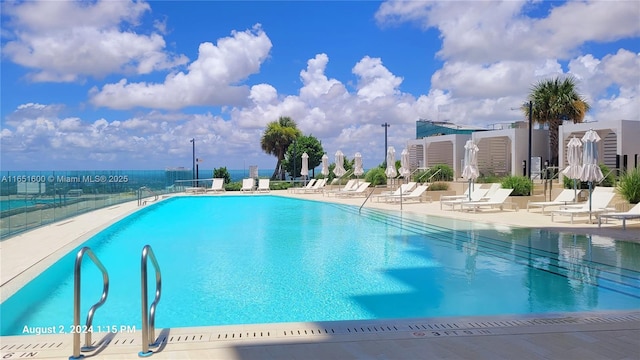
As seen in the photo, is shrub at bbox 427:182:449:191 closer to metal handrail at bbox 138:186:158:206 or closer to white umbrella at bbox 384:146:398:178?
white umbrella at bbox 384:146:398:178

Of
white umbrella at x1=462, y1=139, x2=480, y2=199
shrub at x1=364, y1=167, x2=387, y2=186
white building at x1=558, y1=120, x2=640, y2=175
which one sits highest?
white building at x1=558, y1=120, x2=640, y2=175

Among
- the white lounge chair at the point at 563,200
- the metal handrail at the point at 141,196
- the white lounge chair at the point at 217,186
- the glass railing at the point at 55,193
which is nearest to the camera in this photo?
the glass railing at the point at 55,193

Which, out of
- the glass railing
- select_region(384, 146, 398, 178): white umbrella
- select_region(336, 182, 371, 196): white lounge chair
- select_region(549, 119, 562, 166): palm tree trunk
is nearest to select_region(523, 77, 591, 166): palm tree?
select_region(549, 119, 562, 166): palm tree trunk

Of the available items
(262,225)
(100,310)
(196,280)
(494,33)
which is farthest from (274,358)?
(494,33)

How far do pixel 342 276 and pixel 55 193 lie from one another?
8.55 m

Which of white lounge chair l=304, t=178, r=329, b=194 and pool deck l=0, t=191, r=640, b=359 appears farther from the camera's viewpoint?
white lounge chair l=304, t=178, r=329, b=194

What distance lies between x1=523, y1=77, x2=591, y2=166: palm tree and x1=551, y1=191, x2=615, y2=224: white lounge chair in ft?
37.5

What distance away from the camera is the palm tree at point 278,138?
3872 centimetres

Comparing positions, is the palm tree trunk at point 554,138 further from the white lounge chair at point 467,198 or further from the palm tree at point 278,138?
the palm tree at point 278,138

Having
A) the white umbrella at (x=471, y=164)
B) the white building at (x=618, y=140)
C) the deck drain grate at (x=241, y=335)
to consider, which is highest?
the white building at (x=618, y=140)

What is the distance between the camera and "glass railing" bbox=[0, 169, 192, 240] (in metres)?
9.27

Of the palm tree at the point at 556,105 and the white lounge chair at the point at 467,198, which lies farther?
the palm tree at the point at 556,105

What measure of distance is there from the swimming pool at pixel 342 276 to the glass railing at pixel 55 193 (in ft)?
4.96

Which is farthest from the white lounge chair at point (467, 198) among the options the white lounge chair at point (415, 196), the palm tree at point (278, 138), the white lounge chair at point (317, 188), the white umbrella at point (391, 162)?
the palm tree at point (278, 138)
